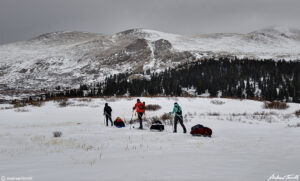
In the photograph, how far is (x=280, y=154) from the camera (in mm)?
7754

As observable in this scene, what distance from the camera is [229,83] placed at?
113500 mm

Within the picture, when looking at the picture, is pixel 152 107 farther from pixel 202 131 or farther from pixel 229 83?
pixel 229 83

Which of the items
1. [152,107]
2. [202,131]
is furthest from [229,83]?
[202,131]

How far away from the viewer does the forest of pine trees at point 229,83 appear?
10450cm

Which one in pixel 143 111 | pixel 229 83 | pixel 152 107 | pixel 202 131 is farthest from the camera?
pixel 229 83

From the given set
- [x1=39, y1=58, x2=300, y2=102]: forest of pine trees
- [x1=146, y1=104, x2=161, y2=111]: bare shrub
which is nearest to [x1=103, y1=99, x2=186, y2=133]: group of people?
[x1=146, y1=104, x2=161, y2=111]: bare shrub

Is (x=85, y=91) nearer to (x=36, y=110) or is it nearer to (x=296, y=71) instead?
(x=36, y=110)

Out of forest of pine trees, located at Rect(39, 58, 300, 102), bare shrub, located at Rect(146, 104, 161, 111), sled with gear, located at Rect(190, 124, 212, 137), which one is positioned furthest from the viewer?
forest of pine trees, located at Rect(39, 58, 300, 102)

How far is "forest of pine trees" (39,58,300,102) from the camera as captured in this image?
10450 cm

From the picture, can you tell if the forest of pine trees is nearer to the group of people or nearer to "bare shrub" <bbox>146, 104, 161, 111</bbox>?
"bare shrub" <bbox>146, 104, 161, 111</bbox>

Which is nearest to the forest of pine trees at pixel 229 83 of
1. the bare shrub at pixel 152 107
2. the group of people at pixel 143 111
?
the bare shrub at pixel 152 107

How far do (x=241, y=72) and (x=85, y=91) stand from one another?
82.6 metres

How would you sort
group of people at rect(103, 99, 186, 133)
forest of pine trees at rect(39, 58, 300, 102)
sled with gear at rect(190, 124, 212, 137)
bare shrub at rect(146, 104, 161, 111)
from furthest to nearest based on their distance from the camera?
forest of pine trees at rect(39, 58, 300, 102) → bare shrub at rect(146, 104, 161, 111) → group of people at rect(103, 99, 186, 133) → sled with gear at rect(190, 124, 212, 137)

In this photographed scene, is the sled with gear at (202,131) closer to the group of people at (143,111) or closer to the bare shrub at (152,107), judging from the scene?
the group of people at (143,111)
